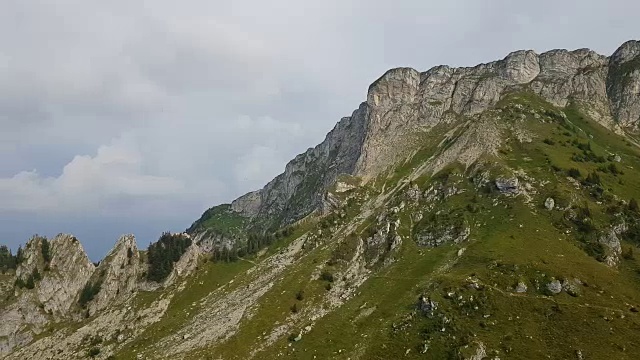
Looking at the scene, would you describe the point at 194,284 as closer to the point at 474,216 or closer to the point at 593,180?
the point at 474,216

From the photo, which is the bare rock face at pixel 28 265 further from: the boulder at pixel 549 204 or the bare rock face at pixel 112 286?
the boulder at pixel 549 204

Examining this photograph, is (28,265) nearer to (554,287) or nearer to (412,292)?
(412,292)

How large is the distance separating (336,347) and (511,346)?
43934 millimetres

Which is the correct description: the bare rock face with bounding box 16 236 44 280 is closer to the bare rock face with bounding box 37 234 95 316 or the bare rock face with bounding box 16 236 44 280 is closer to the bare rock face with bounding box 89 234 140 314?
the bare rock face with bounding box 37 234 95 316

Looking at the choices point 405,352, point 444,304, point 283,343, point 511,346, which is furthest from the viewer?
point 283,343

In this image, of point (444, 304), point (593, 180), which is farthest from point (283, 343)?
point (593, 180)

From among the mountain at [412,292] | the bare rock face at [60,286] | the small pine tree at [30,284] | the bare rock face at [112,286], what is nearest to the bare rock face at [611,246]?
the mountain at [412,292]

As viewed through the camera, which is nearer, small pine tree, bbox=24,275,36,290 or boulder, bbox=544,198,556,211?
boulder, bbox=544,198,556,211

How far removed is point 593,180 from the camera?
186m

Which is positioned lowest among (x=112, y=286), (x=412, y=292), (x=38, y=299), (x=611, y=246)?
(x=611, y=246)

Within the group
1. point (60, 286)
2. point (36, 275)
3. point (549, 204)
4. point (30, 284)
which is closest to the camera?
point (549, 204)

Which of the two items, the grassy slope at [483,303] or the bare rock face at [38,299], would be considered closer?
the grassy slope at [483,303]

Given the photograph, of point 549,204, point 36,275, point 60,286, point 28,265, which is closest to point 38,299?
point 60,286

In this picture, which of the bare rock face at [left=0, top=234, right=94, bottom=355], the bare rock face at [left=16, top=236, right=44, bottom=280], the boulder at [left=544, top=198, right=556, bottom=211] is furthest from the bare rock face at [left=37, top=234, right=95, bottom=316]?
the boulder at [left=544, top=198, right=556, bottom=211]
